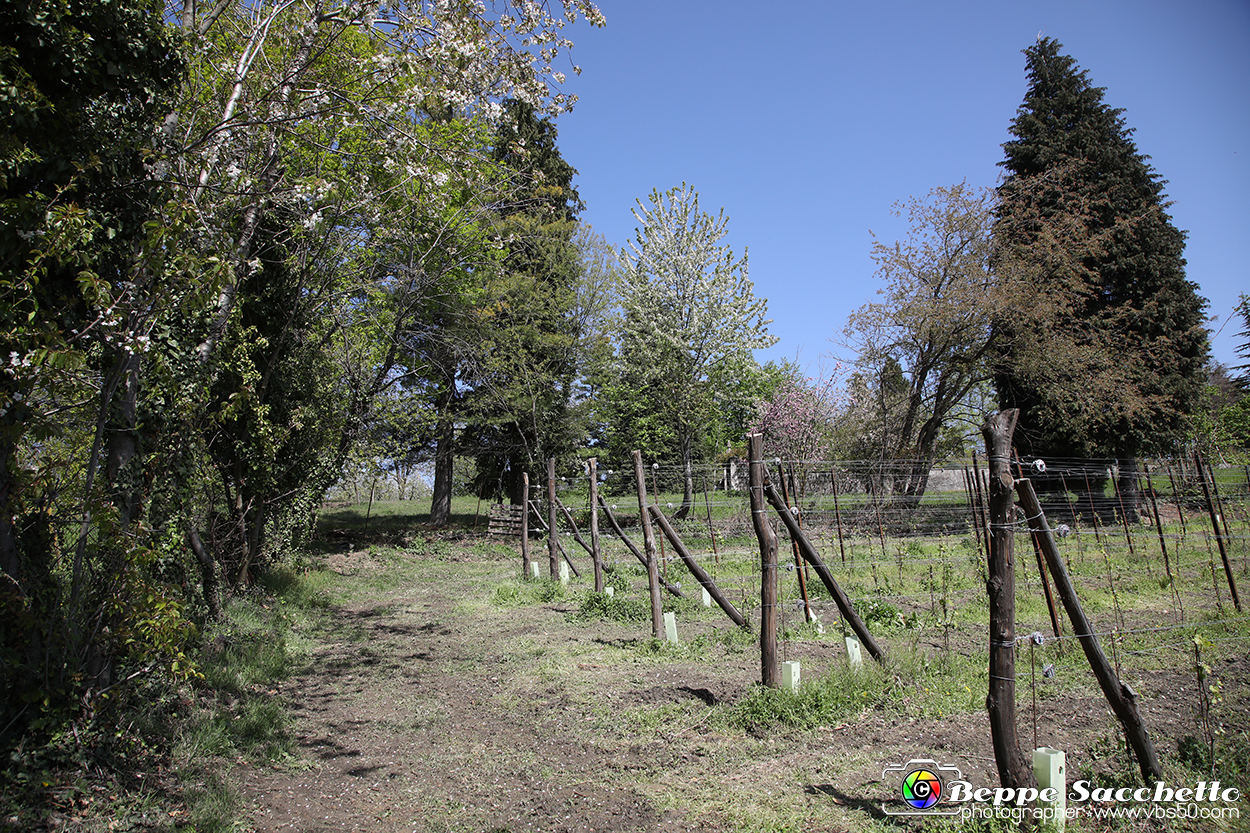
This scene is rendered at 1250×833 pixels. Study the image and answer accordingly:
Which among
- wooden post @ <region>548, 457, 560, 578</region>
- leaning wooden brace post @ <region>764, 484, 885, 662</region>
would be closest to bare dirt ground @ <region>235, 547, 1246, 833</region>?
leaning wooden brace post @ <region>764, 484, 885, 662</region>

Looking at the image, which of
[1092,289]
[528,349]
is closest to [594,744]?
[528,349]

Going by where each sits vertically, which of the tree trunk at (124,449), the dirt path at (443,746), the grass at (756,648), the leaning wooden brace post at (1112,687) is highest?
the tree trunk at (124,449)

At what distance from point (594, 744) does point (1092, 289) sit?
69.7 ft

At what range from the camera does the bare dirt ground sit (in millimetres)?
4070

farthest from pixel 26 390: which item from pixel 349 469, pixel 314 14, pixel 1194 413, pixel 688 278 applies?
pixel 1194 413

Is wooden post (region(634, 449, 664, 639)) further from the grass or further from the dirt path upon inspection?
the dirt path

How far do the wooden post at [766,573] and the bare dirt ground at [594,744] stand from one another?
0.45 meters

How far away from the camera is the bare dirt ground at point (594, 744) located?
4.07 metres

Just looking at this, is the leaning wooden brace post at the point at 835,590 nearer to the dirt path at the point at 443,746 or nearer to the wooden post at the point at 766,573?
the wooden post at the point at 766,573

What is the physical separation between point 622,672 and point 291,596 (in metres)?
6.51

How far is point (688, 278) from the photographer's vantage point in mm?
25797

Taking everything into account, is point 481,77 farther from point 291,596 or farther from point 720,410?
point 720,410

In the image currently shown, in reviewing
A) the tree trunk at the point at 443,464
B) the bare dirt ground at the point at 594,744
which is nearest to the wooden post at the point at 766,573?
the bare dirt ground at the point at 594,744

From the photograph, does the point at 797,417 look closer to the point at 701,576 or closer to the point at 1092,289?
the point at 1092,289
